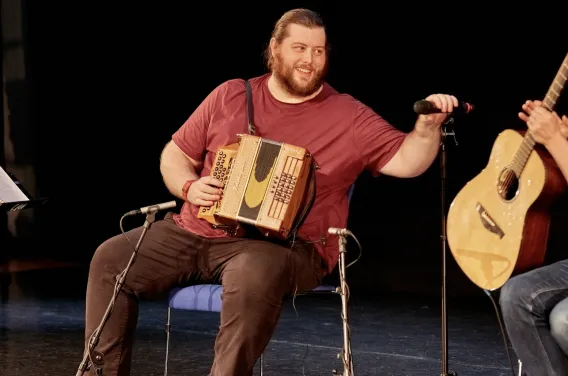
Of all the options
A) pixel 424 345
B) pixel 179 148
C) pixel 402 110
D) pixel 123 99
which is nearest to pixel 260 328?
pixel 179 148

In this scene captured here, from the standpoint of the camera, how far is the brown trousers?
313cm

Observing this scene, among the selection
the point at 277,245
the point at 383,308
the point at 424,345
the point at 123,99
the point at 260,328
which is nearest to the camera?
the point at 260,328

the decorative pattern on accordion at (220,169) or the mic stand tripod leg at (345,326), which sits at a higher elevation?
the decorative pattern on accordion at (220,169)

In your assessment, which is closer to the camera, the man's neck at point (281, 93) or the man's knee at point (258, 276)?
the man's knee at point (258, 276)

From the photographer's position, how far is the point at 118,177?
796 cm

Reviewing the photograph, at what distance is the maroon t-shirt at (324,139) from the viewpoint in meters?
3.56

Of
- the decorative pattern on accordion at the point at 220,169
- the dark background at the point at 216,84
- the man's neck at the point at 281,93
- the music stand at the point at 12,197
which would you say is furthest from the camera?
the dark background at the point at 216,84

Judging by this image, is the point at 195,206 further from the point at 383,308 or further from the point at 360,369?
the point at 383,308

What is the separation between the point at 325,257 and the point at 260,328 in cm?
52

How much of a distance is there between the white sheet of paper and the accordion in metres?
1.01

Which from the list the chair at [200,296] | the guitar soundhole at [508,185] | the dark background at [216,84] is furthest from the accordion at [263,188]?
the dark background at [216,84]

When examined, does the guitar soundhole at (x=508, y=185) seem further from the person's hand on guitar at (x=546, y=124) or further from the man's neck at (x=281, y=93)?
the man's neck at (x=281, y=93)

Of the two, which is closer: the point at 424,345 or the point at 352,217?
the point at 424,345

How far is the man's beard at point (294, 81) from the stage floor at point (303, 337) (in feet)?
4.46
